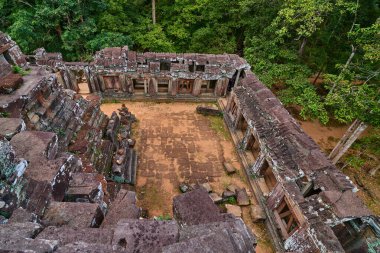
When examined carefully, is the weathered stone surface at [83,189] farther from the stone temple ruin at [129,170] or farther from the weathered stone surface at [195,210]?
the weathered stone surface at [195,210]

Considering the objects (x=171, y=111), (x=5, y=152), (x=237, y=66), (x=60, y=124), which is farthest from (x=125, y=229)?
(x=237, y=66)

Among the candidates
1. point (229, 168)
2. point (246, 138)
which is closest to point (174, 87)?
point (246, 138)

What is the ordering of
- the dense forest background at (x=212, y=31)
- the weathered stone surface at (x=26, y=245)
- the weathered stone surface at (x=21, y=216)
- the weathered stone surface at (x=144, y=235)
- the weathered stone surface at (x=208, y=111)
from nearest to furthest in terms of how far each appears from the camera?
1. the weathered stone surface at (x=26, y=245)
2. the weathered stone surface at (x=144, y=235)
3. the weathered stone surface at (x=21, y=216)
4. the dense forest background at (x=212, y=31)
5. the weathered stone surface at (x=208, y=111)

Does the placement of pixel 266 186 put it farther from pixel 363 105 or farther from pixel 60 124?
pixel 60 124

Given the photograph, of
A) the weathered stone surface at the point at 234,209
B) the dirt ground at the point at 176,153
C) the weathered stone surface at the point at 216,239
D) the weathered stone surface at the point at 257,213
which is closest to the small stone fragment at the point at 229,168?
the dirt ground at the point at 176,153

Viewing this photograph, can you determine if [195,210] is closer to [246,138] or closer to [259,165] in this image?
[259,165]
